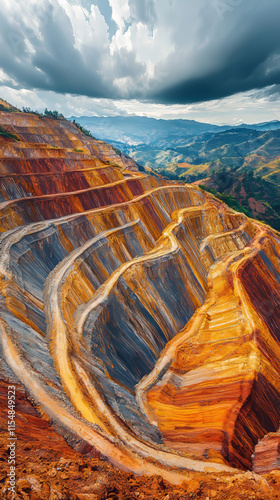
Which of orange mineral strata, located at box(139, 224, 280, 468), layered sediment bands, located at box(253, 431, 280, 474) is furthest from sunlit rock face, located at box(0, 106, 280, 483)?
layered sediment bands, located at box(253, 431, 280, 474)

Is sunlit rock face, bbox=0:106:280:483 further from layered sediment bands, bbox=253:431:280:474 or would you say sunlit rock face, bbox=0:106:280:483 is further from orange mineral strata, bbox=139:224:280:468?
layered sediment bands, bbox=253:431:280:474

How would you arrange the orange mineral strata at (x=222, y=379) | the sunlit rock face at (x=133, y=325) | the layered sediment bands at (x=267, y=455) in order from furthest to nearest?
the orange mineral strata at (x=222, y=379) < the layered sediment bands at (x=267, y=455) < the sunlit rock face at (x=133, y=325)

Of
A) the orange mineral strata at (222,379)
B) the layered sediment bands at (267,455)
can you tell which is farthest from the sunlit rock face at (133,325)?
the layered sediment bands at (267,455)

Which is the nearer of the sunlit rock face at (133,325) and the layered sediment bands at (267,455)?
the sunlit rock face at (133,325)

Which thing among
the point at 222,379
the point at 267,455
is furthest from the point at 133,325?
the point at 267,455

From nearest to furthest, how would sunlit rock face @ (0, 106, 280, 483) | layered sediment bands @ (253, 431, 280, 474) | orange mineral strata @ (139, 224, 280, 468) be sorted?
sunlit rock face @ (0, 106, 280, 483) → layered sediment bands @ (253, 431, 280, 474) → orange mineral strata @ (139, 224, 280, 468)

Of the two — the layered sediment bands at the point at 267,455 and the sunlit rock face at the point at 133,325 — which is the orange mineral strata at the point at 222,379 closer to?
the sunlit rock face at the point at 133,325

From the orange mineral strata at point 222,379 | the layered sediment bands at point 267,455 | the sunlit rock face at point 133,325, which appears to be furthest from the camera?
the orange mineral strata at point 222,379

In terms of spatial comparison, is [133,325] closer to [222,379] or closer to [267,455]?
[222,379]
